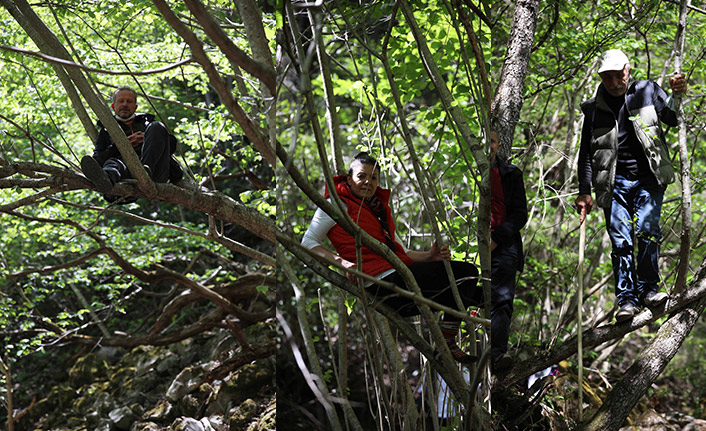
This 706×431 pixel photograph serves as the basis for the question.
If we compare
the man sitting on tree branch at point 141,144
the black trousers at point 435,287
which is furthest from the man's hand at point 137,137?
the black trousers at point 435,287

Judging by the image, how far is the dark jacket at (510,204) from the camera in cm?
179

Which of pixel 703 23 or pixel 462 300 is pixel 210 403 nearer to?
pixel 462 300

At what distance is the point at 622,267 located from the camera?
193 cm

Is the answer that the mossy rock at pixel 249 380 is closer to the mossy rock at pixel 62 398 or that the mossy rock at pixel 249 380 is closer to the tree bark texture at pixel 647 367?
the mossy rock at pixel 62 398

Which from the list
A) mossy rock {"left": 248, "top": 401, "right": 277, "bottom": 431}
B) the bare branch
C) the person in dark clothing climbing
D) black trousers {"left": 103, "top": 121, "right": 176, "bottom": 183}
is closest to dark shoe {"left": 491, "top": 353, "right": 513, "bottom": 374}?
the person in dark clothing climbing

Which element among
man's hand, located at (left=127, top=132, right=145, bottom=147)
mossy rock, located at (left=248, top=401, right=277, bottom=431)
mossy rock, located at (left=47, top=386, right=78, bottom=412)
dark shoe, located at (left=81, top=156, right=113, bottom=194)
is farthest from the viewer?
mossy rock, located at (left=47, top=386, right=78, bottom=412)

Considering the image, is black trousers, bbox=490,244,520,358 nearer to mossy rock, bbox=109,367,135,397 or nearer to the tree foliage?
the tree foliage

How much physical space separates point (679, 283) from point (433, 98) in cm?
105

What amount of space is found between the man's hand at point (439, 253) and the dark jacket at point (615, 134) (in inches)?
20.8

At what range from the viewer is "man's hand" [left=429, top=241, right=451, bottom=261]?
1669mm

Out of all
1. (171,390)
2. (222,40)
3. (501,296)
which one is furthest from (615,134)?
(171,390)

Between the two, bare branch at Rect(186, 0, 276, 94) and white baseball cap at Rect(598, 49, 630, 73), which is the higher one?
white baseball cap at Rect(598, 49, 630, 73)

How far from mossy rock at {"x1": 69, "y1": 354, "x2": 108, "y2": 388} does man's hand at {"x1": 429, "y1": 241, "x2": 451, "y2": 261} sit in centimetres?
557

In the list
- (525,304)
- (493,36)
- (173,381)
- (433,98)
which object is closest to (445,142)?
(433,98)
